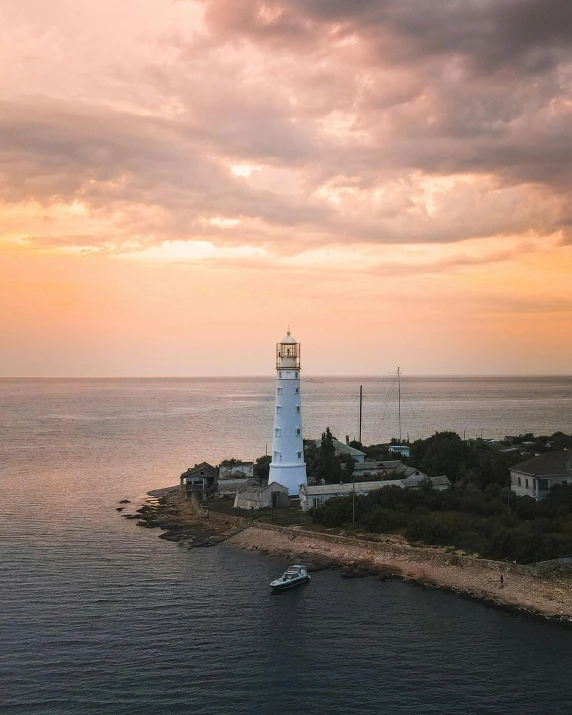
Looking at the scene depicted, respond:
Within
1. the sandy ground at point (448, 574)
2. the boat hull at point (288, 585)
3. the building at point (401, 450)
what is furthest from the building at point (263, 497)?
the building at point (401, 450)

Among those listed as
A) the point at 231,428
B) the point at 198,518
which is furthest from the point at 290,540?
the point at 231,428

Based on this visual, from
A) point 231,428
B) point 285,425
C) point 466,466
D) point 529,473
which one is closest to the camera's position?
point 529,473

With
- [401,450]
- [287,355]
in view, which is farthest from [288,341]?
[401,450]

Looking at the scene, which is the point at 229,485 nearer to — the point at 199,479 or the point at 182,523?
the point at 199,479

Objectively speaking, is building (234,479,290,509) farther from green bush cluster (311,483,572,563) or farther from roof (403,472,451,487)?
roof (403,472,451,487)

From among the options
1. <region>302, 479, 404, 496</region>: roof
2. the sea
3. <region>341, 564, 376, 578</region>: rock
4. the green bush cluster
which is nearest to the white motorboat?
the sea

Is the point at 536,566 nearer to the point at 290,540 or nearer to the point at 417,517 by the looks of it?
the point at 417,517
